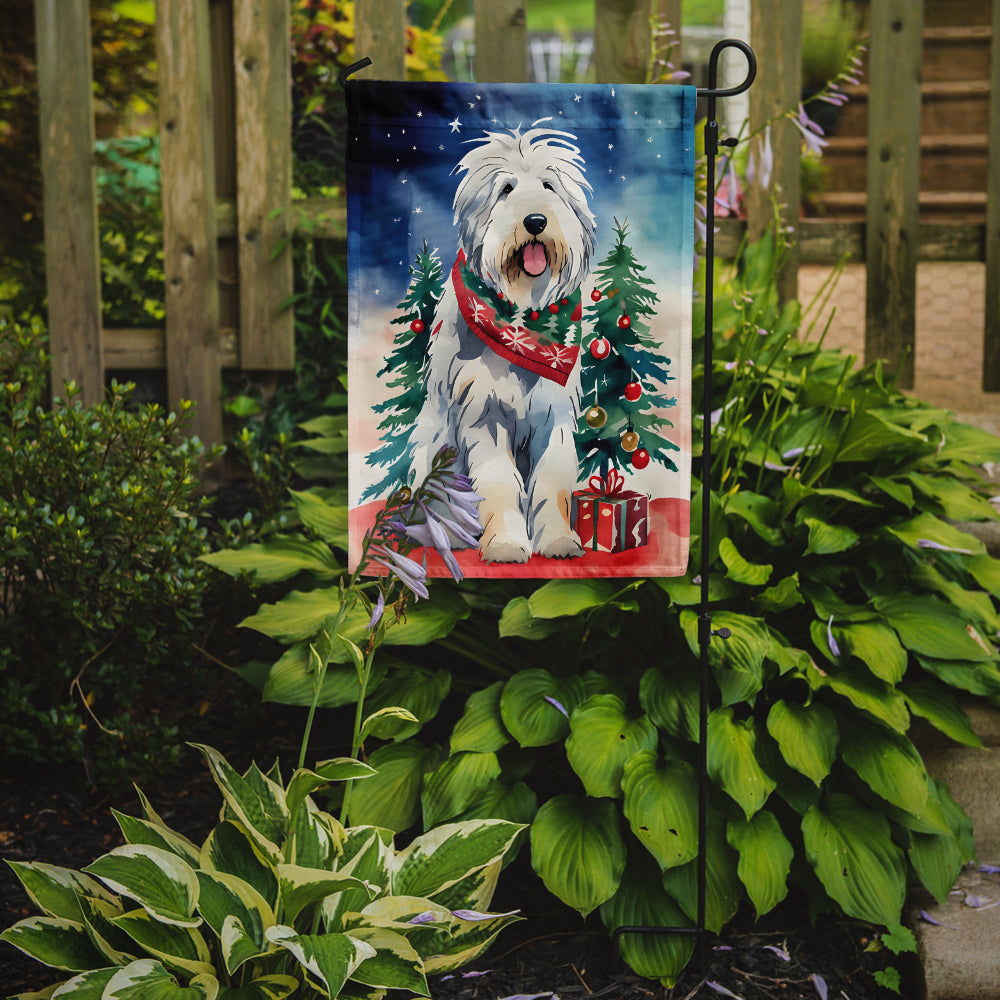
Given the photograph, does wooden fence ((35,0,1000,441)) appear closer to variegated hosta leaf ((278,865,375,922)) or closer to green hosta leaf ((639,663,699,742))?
green hosta leaf ((639,663,699,742))

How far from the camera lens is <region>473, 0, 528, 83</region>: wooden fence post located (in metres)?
3.20

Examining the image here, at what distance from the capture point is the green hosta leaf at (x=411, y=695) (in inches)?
84.0

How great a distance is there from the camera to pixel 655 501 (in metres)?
1.86

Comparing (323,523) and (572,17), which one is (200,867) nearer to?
(323,523)

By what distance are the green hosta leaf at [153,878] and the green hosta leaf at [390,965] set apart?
262 mm

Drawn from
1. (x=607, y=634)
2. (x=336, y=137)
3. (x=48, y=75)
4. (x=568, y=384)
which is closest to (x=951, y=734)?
(x=607, y=634)

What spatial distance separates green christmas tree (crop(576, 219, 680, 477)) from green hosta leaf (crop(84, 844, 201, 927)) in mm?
956

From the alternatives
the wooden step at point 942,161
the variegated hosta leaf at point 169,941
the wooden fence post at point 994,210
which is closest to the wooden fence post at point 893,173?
the wooden fence post at point 994,210

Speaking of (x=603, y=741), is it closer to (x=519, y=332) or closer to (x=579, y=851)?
(x=579, y=851)

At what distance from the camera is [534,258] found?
71.0 inches

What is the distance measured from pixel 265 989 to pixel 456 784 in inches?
21.6

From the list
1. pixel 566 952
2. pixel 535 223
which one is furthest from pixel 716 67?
pixel 566 952

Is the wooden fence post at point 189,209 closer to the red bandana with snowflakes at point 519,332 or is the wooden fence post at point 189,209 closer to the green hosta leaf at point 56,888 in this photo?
the red bandana with snowflakes at point 519,332

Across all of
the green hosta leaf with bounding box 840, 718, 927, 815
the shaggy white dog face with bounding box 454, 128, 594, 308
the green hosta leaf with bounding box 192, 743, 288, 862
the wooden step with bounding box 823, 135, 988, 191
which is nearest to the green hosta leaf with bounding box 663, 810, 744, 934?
the green hosta leaf with bounding box 840, 718, 927, 815
